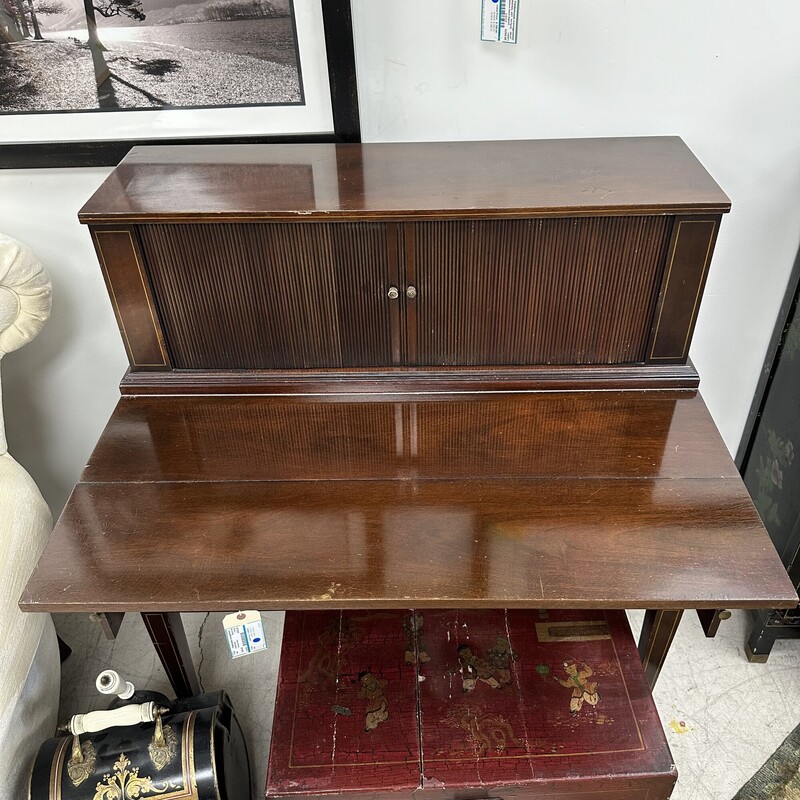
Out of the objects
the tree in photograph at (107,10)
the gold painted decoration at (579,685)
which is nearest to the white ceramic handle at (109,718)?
the gold painted decoration at (579,685)

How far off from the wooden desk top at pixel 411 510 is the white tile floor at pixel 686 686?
0.85 metres

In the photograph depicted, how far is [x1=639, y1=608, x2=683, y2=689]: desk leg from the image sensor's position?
52.4 inches

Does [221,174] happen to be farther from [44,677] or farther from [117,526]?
[44,677]

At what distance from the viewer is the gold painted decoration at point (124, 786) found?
1.42 meters

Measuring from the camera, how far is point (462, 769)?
1.35 m

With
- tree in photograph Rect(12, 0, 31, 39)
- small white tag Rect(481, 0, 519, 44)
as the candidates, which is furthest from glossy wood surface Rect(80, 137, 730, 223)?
tree in photograph Rect(12, 0, 31, 39)

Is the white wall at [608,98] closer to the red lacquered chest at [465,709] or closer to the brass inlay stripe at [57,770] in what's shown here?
the red lacquered chest at [465,709]

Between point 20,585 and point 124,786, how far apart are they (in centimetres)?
45

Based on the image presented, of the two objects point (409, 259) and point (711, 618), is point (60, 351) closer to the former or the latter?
point (409, 259)

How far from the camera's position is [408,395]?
1.48 m

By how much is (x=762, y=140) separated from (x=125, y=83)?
4.40 feet

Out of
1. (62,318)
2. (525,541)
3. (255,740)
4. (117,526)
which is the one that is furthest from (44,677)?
(525,541)

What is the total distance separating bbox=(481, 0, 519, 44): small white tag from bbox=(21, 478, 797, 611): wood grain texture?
2.83 ft

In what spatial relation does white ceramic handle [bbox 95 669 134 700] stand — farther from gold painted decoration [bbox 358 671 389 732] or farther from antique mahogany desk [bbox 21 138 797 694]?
gold painted decoration [bbox 358 671 389 732]
